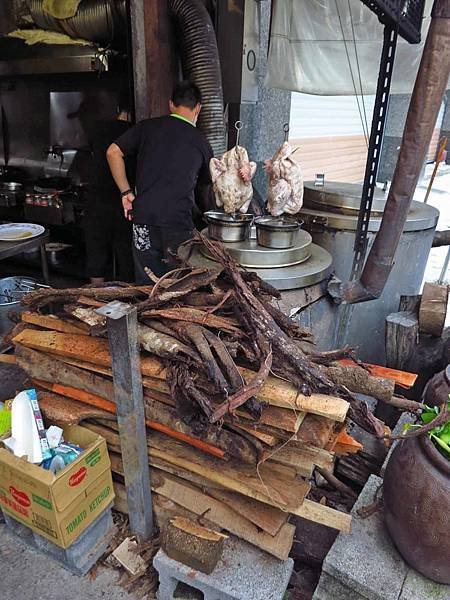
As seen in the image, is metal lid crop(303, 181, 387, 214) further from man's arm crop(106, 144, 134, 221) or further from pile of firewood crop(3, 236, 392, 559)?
pile of firewood crop(3, 236, 392, 559)

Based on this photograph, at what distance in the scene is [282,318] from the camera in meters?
2.37

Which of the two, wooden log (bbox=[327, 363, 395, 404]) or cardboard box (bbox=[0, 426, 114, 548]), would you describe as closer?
wooden log (bbox=[327, 363, 395, 404])

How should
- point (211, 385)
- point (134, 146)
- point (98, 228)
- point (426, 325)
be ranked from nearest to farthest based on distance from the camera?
point (211, 385), point (426, 325), point (134, 146), point (98, 228)

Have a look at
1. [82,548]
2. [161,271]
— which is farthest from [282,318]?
[161,271]

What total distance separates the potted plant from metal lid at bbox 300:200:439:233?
2380 mm

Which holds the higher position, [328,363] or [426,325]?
[328,363]

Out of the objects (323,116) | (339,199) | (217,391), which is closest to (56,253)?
(339,199)

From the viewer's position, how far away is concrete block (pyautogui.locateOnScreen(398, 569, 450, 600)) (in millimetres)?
2082

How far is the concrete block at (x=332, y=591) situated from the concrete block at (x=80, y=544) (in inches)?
51.4

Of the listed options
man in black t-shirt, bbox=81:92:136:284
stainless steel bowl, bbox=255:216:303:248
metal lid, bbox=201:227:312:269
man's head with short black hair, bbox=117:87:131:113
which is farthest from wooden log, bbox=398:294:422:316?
man's head with short black hair, bbox=117:87:131:113

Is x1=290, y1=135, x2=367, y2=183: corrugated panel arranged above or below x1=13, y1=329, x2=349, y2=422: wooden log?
above

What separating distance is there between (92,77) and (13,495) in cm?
602

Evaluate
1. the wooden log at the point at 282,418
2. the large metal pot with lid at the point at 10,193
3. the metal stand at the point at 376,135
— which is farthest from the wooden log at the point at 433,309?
the large metal pot with lid at the point at 10,193

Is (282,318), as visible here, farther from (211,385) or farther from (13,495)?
(13,495)
